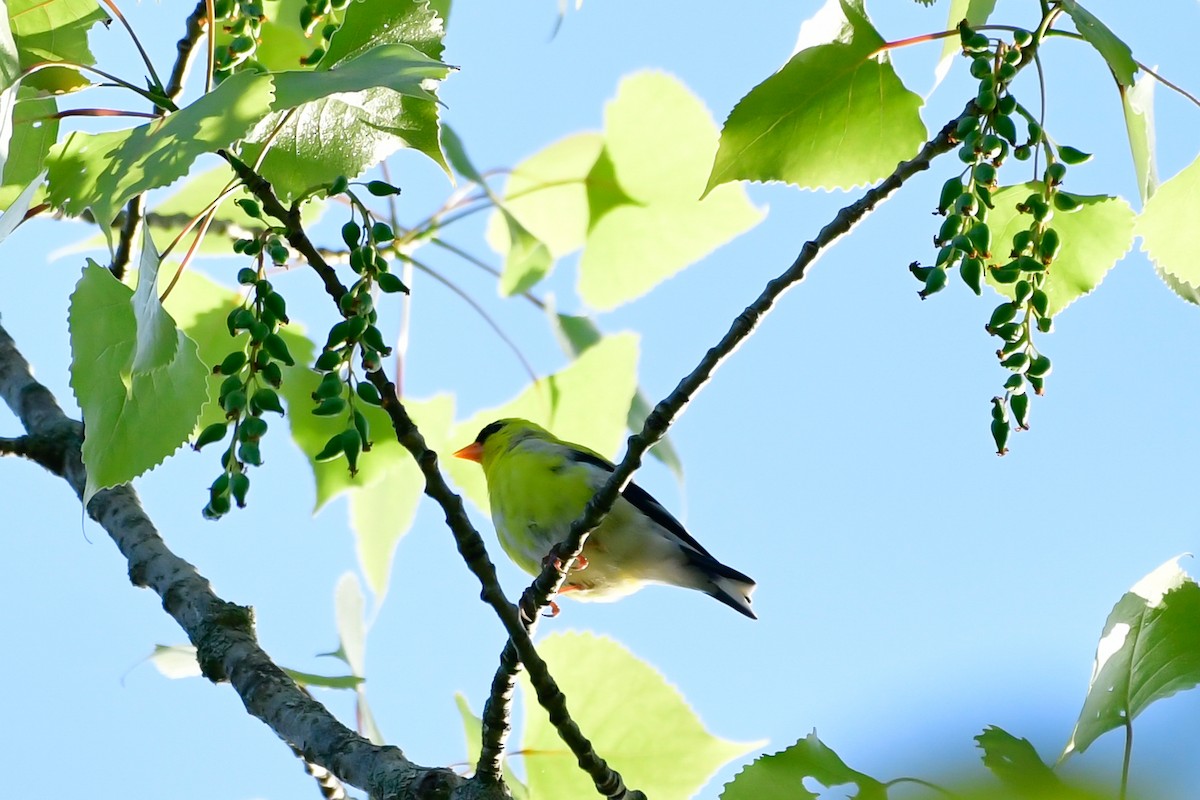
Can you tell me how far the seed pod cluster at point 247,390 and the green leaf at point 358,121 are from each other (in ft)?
0.43

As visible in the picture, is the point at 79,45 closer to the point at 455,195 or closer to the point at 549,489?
the point at 455,195

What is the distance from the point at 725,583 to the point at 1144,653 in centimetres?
203

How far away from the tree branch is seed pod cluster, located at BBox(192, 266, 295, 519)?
49cm

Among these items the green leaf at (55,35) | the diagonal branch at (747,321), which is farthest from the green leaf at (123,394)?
the diagonal branch at (747,321)

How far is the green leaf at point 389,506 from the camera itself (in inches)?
93.5

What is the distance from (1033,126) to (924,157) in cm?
13

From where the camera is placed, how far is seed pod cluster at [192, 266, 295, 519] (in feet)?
4.19

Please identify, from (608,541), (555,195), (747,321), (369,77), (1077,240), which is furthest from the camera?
(608,541)

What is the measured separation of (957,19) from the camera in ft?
6.08

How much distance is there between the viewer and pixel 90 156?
57.2 inches

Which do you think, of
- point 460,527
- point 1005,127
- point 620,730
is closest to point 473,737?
point 620,730

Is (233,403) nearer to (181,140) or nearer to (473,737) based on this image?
(181,140)

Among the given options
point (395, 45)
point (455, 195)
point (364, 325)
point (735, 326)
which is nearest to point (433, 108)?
point (395, 45)

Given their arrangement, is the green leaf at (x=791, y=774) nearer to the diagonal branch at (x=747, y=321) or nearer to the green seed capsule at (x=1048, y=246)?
the diagonal branch at (x=747, y=321)
